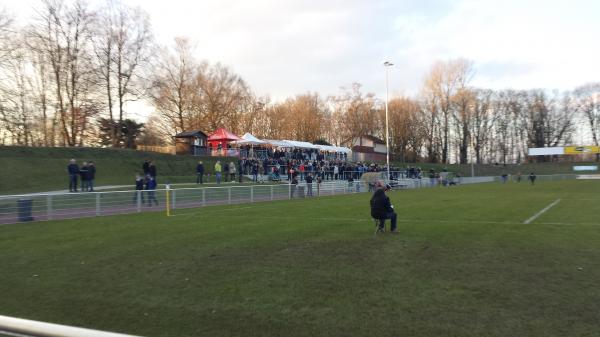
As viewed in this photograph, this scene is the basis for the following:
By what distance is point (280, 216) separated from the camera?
16266mm

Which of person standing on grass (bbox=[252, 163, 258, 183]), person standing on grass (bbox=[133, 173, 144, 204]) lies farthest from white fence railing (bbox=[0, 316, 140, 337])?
person standing on grass (bbox=[252, 163, 258, 183])

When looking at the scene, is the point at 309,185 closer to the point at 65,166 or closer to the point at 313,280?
the point at 65,166

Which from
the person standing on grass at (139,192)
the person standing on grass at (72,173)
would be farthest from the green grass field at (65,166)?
the person standing on grass at (139,192)

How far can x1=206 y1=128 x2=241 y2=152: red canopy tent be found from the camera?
43188 millimetres

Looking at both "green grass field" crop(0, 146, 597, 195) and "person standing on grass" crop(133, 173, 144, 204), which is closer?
"person standing on grass" crop(133, 173, 144, 204)

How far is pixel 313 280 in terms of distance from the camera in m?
6.85

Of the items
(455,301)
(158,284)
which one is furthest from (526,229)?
(158,284)

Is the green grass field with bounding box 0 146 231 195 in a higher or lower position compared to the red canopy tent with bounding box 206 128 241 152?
lower

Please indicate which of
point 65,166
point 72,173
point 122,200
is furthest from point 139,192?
point 65,166

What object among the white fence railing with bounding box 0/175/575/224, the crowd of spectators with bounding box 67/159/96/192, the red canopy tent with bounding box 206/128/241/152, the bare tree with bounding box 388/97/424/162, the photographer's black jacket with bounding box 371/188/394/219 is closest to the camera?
the photographer's black jacket with bounding box 371/188/394/219

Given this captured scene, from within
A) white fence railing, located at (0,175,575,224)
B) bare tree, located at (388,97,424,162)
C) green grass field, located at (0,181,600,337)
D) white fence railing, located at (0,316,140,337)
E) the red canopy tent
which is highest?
bare tree, located at (388,97,424,162)

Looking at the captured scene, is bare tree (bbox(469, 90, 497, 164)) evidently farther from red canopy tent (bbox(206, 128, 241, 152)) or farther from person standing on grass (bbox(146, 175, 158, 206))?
person standing on grass (bbox(146, 175, 158, 206))

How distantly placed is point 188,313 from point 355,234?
6574 millimetres

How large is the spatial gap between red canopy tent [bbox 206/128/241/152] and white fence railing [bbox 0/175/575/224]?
1611 centimetres
